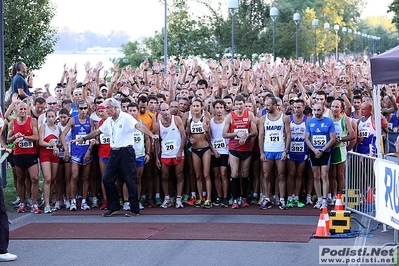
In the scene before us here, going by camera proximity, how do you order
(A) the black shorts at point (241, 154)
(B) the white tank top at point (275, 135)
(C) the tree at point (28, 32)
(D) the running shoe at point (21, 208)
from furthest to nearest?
(C) the tree at point (28, 32) → (A) the black shorts at point (241, 154) → (B) the white tank top at point (275, 135) → (D) the running shoe at point (21, 208)

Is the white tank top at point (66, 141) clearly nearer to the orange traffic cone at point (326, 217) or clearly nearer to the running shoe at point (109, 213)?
the running shoe at point (109, 213)

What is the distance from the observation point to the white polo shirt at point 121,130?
13.1m

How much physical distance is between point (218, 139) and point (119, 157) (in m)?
2.02

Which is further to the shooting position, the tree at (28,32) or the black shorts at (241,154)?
the tree at (28,32)

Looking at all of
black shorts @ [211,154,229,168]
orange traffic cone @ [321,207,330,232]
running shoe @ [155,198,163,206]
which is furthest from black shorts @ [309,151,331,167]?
running shoe @ [155,198,163,206]

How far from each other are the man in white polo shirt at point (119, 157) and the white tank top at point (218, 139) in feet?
5.30

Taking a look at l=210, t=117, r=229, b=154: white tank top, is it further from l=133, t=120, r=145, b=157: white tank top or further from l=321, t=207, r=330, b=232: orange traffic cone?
l=321, t=207, r=330, b=232: orange traffic cone

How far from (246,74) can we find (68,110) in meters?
6.11

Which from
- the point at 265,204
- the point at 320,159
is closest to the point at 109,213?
the point at 265,204

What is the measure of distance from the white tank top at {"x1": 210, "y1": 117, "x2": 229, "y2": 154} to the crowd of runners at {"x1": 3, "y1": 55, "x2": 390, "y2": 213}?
19 mm

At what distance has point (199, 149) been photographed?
14.2 metres

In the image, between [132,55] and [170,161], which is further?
[132,55]

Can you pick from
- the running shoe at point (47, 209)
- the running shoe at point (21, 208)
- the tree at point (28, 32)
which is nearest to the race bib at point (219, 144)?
the running shoe at point (47, 209)

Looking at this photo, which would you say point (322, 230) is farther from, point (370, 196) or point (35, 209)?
point (35, 209)
